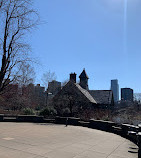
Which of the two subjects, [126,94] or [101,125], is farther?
[126,94]

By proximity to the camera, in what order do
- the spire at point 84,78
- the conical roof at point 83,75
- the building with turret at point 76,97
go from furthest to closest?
the conical roof at point 83,75 → the spire at point 84,78 → the building with turret at point 76,97

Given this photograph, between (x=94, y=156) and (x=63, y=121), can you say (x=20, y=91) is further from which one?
(x=94, y=156)

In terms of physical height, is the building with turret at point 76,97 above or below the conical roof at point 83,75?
below

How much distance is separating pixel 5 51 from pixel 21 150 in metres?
6.04

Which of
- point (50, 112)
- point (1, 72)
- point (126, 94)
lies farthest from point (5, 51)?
point (126, 94)

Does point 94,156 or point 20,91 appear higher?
point 20,91

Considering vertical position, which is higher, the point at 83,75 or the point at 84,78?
the point at 83,75

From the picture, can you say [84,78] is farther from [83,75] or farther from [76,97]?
[76,97]

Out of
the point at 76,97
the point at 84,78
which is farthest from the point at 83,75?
the point at 76,97

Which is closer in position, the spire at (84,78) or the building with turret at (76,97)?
the building with turret at (76,97)

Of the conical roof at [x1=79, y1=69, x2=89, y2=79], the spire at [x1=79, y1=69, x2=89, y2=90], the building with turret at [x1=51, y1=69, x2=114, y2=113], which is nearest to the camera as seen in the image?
the building with turret at [x1=51, y1=69, x2=114, y2=113]

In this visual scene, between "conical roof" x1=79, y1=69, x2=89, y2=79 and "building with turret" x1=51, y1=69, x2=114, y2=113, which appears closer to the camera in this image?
"building with turret" x1=51, y1=69, x2=114, y2=113

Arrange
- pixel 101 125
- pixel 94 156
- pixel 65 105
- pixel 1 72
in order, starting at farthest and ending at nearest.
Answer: pixel 65 105 < pixel 101 125 < pixel 1 72 < pixel 94 156

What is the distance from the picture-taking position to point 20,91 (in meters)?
40.0
